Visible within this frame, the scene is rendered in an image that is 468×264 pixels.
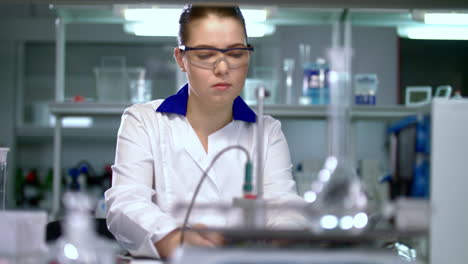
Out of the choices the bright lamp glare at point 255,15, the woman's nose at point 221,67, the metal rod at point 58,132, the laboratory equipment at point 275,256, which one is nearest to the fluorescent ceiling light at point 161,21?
the bright lamp glare at point 255,15

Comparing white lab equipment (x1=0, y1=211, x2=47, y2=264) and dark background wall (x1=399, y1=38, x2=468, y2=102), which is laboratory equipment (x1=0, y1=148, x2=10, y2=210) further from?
dark background wall (x1=399, y1=38, x2=468, y2=102)

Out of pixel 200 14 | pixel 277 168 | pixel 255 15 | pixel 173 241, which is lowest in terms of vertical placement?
pixel 173 241

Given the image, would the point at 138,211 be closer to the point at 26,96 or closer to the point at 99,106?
the point at 99,106

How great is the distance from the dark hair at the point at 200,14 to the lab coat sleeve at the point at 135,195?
0.26m

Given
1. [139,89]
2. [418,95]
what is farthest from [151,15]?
[418,95]

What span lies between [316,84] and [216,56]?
176cm

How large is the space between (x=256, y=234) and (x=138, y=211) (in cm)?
58

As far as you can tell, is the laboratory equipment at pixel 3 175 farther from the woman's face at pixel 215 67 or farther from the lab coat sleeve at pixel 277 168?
the lab coat sleeve at pixel 277 168

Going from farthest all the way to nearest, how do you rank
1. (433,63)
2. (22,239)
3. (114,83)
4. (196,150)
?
1. (433,63)
2. (114,83)
3. (196,150)
4. (22,239)

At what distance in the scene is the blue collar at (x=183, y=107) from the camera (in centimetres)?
158

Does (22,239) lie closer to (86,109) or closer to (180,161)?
(180,161)

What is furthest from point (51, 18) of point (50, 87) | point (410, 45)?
point (410, 45)

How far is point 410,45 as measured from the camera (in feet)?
12.8

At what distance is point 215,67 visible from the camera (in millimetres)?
1287
